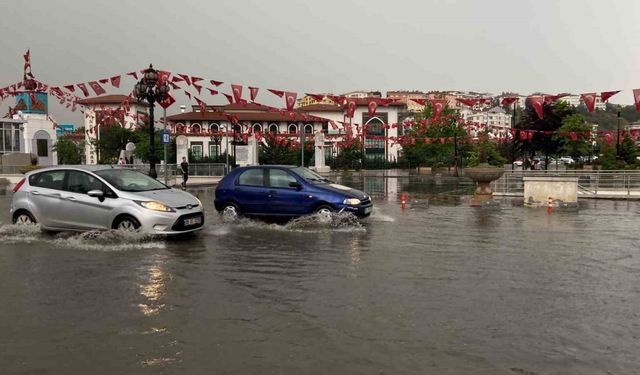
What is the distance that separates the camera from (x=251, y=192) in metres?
13.4

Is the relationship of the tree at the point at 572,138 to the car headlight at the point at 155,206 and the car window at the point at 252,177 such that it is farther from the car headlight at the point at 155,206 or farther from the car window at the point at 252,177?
the car headlight at the point at 155,206

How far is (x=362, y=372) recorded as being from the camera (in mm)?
4246

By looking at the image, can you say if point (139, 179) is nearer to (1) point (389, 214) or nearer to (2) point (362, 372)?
(1) point (389, 214)

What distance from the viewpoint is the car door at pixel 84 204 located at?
1062 cm

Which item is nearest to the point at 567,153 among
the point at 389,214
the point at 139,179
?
the point at 389,214

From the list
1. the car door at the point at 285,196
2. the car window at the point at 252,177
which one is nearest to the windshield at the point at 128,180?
the car window at the point at 252,177

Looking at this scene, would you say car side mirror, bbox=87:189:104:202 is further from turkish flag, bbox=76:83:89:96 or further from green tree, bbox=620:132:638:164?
green tree, bbox=620:132:638:164

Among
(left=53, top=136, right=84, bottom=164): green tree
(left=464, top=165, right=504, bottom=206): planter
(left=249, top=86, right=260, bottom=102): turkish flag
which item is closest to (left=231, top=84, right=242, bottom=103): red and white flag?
(left=249, top=86, right=260, bottom=102): turkish flag

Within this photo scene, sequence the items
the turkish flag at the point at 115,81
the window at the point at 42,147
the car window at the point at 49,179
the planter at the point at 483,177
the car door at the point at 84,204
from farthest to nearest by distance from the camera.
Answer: the window at the point at 42,147 < the turkish flag at the point at 115,81 < the planter at the point at 483,177 < the car window at the point at 49,179 < the car door at the point at 84,204

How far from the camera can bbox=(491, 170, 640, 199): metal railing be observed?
2166 centimetres

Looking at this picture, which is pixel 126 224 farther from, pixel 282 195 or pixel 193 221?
pixel 282 195

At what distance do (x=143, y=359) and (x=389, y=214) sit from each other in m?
12.0

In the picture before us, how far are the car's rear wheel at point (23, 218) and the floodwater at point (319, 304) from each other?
0.62 feet

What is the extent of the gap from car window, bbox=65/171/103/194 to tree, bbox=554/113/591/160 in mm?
33323
